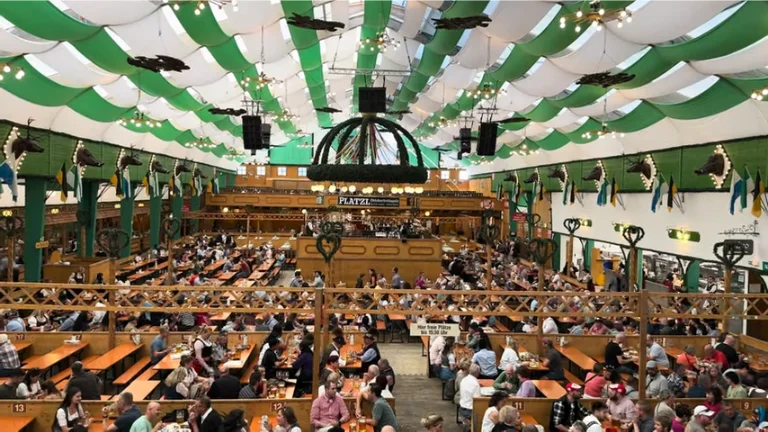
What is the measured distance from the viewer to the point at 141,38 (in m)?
12.4

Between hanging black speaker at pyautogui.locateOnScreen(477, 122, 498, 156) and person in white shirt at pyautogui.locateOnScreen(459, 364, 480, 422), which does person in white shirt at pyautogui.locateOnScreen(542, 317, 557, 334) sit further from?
hanging black speaker at pyautogui.locateOnScreen(477, 122, 498, 156)

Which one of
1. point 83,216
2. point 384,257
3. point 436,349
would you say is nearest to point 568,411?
point 436,349

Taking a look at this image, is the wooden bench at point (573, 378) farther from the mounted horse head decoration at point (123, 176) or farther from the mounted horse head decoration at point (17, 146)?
the mounted horse head decoration at point (123, 176)

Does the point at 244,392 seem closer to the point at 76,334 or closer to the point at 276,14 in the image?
the point at 76,334

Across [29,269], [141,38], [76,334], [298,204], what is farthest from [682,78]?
[298,204]

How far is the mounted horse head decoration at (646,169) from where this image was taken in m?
16.5

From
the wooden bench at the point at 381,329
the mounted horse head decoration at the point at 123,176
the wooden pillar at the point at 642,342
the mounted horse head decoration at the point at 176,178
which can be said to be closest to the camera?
the wooden pillar at the point at 642,342

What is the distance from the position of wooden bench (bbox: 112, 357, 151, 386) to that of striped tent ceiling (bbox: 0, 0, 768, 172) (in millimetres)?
6051

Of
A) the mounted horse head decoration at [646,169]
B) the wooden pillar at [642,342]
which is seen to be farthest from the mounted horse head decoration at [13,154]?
the mounted horse head decoration at [646,169]

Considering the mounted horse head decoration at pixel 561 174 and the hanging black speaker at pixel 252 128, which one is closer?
the hanging black speaker at pixel 252 128

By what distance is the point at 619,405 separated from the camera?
7.05 metres

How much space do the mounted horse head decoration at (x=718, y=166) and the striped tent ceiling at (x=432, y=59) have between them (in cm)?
50

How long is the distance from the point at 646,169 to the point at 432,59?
24.6 feet

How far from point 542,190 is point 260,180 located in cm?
2371
